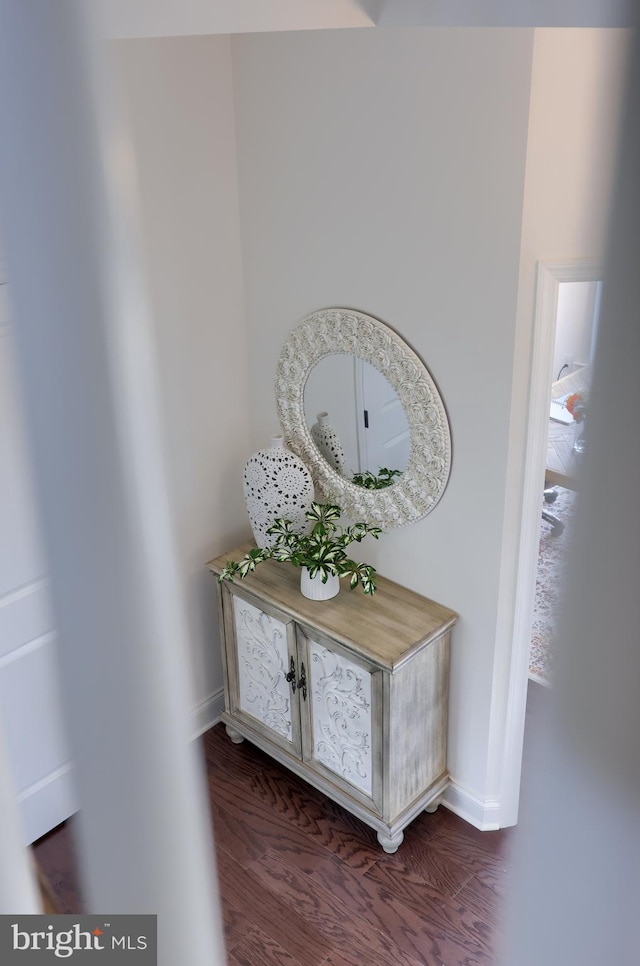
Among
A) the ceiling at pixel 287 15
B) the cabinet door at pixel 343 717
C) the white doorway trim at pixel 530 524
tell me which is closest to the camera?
the ceiling at pixel 287 15

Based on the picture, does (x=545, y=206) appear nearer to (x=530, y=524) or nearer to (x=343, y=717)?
(x=530, y=524)

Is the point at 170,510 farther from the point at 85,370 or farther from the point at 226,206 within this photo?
the point at 226,206

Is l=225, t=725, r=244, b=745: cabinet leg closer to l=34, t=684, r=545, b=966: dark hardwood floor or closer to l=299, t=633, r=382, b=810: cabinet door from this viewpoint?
l=34, t=684, r=545, b=966: dark hardwood floor

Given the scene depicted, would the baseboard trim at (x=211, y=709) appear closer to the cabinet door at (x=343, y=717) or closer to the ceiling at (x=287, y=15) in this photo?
the cabinet door at (x=343, y=717)

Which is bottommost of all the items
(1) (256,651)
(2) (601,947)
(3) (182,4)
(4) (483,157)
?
(1) (256,651)

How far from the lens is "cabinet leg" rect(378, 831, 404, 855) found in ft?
8.33

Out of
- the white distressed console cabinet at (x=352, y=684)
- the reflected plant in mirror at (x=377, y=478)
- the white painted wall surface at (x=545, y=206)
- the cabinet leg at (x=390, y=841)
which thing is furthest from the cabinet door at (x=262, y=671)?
the white painted wall surface at (x=545, y=206)

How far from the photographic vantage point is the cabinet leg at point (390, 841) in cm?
254

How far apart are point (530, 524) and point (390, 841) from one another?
106 centimetres

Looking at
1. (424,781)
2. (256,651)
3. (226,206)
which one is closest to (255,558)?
(256,651)

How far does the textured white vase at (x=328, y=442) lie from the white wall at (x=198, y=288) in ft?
1.16

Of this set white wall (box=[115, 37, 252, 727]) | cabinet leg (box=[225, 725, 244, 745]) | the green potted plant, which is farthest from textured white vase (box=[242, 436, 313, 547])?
cabinet leg (box=[225, 725, 244, 745])

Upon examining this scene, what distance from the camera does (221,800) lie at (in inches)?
110

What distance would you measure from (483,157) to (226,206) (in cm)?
94
